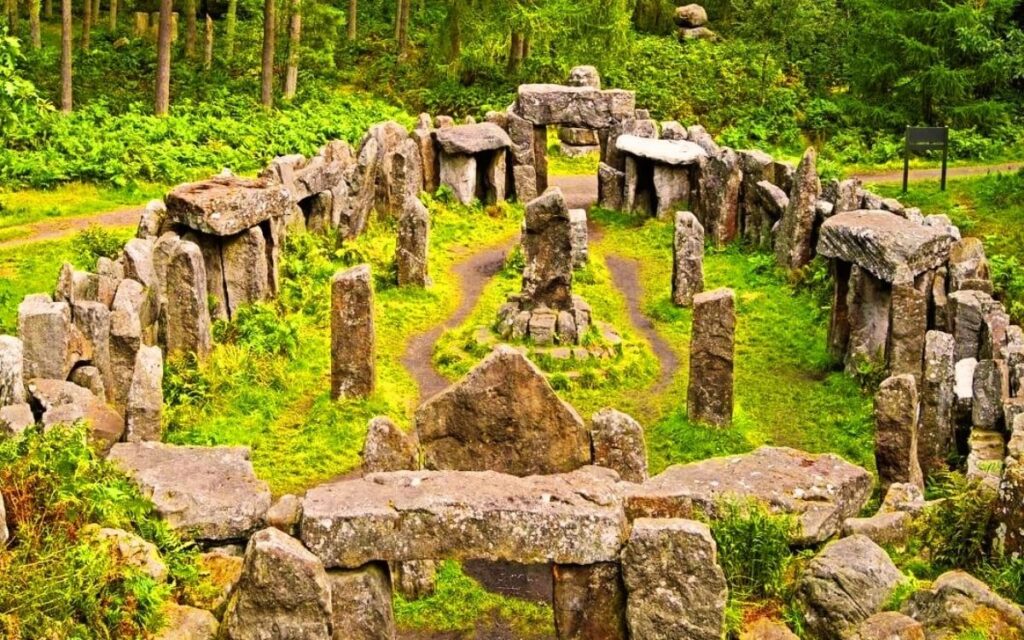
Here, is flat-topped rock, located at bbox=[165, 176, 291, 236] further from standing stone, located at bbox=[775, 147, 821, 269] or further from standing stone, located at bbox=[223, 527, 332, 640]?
standing stone, located at bbox=[223, 527, 332, 640]

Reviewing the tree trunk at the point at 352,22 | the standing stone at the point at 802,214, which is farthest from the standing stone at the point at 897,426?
the tree trunk at the point at 352,22

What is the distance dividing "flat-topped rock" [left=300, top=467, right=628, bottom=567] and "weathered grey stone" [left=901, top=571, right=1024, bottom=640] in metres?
2.84

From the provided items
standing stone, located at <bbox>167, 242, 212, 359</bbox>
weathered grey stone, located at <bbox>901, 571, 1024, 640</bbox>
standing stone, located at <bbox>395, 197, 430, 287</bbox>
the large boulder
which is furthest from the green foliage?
standing stone, located at <bbox>395, 197, 430, 287</bbox>

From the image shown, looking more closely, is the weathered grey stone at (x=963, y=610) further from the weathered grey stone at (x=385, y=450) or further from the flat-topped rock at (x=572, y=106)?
the flat-topped rock at (x=572, y=106)

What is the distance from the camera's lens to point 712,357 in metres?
21.2

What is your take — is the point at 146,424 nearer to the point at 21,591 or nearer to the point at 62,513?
the point at 62,513

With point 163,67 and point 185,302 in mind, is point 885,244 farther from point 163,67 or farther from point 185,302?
point 163,67

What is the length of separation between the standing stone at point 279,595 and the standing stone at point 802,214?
1909 centimetres

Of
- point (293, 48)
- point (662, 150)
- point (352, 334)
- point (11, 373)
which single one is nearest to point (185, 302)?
point (352, 334)

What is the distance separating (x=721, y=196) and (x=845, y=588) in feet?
68.8

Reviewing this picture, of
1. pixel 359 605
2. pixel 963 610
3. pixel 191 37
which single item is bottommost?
pixel 359 605

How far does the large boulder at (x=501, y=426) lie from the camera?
1658 cm

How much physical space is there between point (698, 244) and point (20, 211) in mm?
15724

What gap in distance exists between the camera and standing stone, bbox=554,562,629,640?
12883mm
